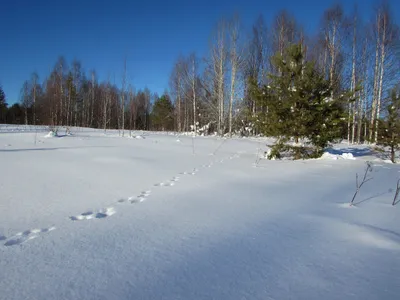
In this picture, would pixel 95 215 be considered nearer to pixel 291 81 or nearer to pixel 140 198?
pixel 140 198

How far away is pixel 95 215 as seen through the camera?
2494mm

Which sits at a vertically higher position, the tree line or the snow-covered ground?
the tree line

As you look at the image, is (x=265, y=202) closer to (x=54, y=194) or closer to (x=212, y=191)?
(x=212, y=191)

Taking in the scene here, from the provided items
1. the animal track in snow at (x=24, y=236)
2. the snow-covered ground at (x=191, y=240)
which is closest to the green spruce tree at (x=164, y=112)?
the snow-covered ground at (x=191, y=240)

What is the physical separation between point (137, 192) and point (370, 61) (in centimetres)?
1980

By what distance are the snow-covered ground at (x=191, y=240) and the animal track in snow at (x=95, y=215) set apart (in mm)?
21

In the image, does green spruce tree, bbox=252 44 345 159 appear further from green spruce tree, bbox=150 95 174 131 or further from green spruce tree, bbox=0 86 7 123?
green spruce tree, bbox=0 86 7 123

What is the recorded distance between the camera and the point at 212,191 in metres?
3.55

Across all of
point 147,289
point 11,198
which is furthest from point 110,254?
point 11,198

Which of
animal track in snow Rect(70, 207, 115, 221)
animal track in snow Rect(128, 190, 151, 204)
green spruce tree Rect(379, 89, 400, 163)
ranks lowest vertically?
animal track in snow Rect(70, 207, 115, 221)

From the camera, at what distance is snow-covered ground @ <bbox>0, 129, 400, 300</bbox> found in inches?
54.8

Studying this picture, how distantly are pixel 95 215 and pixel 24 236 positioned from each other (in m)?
0.64

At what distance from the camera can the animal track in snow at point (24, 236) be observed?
186 cm

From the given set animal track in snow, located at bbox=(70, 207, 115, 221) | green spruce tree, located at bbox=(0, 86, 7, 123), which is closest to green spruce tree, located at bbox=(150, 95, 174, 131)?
green spruce tree, located at bbox=(0, 86, 7, 123)
